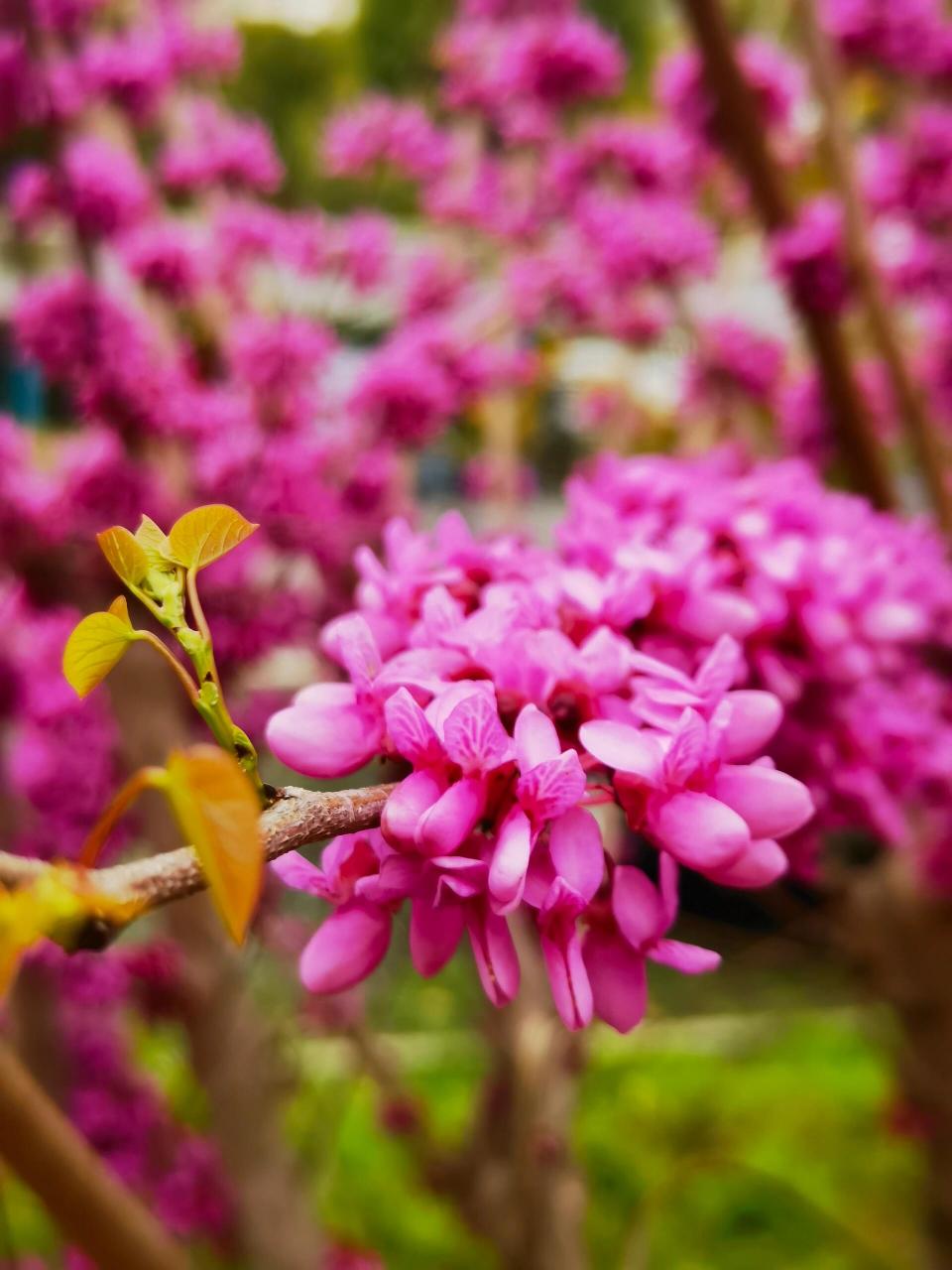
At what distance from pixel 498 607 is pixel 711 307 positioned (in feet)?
6.09

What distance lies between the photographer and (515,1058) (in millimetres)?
1178

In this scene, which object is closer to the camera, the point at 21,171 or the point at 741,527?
the point at 741,527

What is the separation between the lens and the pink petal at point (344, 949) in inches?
12.6

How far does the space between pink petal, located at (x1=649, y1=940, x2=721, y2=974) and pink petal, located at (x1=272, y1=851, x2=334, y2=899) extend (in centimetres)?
10

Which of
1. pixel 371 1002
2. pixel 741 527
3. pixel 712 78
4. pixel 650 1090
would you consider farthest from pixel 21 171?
pixel 650 1090

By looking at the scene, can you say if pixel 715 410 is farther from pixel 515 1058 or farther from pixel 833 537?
pixel 833 537

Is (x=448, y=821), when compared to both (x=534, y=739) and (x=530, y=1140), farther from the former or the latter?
(x=530, y=1140)

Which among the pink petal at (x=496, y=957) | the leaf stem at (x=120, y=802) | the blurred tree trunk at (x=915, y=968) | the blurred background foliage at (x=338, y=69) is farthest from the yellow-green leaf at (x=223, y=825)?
the blurred background foliage at (x=338, y=69)

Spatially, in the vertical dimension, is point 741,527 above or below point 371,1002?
above

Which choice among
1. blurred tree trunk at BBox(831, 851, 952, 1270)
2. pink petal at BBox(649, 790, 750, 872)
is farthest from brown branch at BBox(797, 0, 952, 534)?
pink petal at BBox(649, 790, 750, 872)

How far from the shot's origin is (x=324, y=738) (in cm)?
33

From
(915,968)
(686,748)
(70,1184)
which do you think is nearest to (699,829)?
(686,748)

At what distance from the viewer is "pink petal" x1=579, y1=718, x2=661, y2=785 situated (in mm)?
302

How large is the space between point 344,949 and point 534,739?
9 cm
